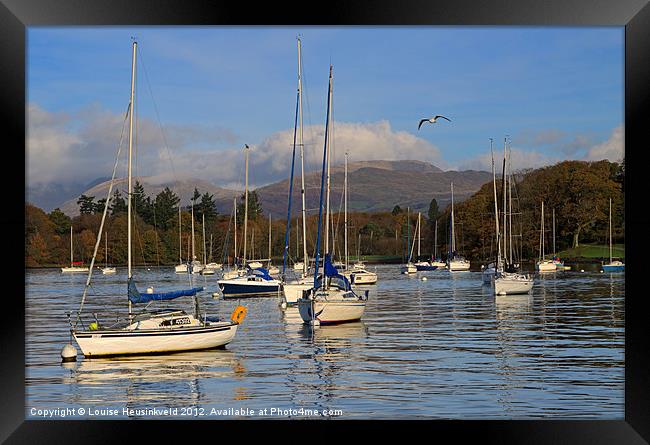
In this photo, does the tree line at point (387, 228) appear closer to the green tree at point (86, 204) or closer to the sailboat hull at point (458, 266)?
the green tree at point (86, 204)

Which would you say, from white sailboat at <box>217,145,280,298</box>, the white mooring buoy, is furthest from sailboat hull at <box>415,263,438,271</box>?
the white mooring buoy

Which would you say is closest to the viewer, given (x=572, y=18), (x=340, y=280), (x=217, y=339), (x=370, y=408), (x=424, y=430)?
(x=424, y=430)

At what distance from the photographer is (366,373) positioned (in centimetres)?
1647

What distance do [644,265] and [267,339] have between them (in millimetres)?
14216

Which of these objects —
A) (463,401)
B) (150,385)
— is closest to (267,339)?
(150,385)

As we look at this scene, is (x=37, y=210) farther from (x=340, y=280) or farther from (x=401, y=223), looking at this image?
(x=340, y=280)

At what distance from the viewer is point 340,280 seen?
2666cm

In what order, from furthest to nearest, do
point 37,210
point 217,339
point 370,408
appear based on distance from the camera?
point 37,210 < point 217,339 < point 370,408

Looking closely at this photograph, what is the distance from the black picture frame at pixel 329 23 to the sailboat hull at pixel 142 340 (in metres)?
9.02

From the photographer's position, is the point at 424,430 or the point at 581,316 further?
the point at 581,316

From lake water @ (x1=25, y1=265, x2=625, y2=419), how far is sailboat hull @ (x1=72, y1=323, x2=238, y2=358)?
0.62ft

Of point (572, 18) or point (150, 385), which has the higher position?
point (572, 18)

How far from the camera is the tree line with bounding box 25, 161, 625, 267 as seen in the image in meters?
82.6

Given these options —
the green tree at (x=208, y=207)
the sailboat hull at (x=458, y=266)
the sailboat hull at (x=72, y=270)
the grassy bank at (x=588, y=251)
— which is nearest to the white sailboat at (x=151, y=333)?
the sailboat hull at (x=458, y=266)
